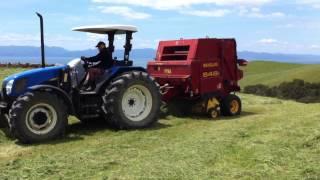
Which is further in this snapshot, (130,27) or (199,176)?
(130,27)

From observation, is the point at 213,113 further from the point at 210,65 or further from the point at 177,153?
the point at 177,153

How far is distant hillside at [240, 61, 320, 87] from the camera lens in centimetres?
7212

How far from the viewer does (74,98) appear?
1062 centimetres

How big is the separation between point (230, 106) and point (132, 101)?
3.41 meters

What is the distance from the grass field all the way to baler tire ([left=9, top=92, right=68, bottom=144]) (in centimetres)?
23

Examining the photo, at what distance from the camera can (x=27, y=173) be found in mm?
7258

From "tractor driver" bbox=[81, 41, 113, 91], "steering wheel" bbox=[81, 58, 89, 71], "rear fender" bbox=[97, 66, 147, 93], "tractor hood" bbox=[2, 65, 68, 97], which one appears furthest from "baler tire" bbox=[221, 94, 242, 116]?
"tractor hood" bbox=[2, 65, 68, 97]

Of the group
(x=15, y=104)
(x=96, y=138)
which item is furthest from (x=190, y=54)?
(x=15, y=104)

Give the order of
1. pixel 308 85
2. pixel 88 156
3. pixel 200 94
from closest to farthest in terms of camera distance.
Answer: pixel 88 156 < pixel 200 94 < pixel 308 85

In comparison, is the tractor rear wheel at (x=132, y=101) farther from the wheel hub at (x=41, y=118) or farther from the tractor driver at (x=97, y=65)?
the wheel hub at (x=41, y=118)

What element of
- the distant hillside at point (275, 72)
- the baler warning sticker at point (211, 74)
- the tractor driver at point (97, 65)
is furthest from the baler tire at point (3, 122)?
the distant hillside at point (275, 72)

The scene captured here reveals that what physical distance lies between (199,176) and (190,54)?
21.1ft

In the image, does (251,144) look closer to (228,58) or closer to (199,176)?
(199,176)

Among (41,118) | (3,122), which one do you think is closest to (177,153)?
(41,118)
